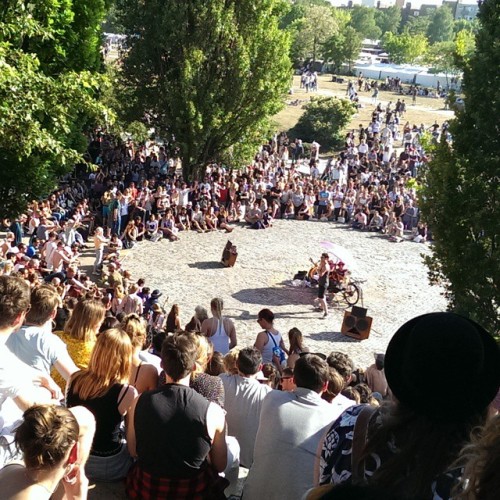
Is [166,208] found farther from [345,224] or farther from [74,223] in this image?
[345,224]

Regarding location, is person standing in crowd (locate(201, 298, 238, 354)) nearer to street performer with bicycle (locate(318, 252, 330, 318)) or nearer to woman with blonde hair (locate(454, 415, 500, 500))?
street performer with bicycle (locate(318, 252, 330, 318))

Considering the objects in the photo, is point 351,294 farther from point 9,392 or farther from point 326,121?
point 326,121

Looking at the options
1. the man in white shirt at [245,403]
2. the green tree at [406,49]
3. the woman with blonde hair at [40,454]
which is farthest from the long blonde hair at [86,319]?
the green tree at [406,49]

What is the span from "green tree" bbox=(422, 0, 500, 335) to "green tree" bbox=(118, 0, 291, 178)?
15742 mm

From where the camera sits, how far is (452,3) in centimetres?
17225

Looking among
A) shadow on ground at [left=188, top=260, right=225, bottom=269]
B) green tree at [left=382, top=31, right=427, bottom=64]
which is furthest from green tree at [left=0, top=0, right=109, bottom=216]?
green tree at [left=382, top=31, right=427, bottom=64]

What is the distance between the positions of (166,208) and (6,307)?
1716cm

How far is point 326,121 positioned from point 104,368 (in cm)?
3844

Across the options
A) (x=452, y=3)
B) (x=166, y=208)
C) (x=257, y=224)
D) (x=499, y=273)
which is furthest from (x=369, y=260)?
(x=452, y=3)

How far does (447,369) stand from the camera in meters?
2.20

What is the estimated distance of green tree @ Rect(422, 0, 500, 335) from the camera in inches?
364

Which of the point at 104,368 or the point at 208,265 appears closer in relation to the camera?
the point at 104,368

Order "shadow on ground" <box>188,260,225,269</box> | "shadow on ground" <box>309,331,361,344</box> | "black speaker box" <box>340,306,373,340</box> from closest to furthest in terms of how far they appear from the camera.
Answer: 1. "black speaker box" <box>340,306,373,340</box>
2. "shadow on ground" <box>309,331,361,344</box>
3. "shadow on ground" <box>188,260,225,269</box>

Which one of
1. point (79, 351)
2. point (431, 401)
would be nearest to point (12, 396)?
point (79, 351)
